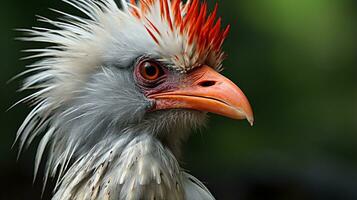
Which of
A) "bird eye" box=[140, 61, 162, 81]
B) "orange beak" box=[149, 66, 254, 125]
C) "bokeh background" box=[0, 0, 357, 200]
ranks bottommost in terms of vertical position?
"bokeh background" box=[0, 0, 357, 200]

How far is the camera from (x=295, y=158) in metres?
6.87

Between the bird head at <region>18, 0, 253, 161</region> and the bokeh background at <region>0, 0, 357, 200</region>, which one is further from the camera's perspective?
the bokeh background at <region>0, 0, 357, 200</region>

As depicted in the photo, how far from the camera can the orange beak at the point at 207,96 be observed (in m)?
2.72

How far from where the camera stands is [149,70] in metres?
2.88

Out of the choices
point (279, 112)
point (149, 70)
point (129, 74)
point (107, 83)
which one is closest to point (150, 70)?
point (149, 70)

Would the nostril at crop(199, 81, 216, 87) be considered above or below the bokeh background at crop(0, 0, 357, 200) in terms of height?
above

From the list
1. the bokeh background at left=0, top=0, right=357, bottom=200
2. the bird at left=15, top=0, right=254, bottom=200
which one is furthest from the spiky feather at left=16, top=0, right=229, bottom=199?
the bokeh background at left=0, top=0, right=357, bottom=200

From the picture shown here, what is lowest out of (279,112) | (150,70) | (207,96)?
(279,112)

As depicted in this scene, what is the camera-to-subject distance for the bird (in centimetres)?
281

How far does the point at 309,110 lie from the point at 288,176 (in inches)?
31.6

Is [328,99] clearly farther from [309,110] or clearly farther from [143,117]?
[143,117]

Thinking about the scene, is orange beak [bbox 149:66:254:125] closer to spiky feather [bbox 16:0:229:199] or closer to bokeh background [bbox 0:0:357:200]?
spiky feather [bbox 16:0:229:199]

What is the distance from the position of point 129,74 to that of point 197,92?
13.5 inches

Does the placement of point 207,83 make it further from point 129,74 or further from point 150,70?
point 129,74
